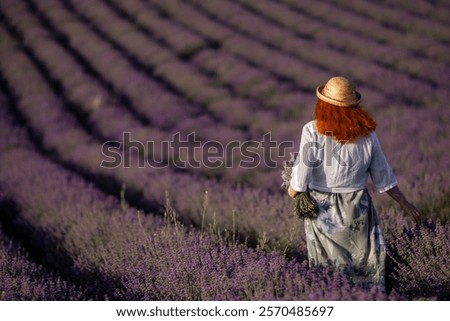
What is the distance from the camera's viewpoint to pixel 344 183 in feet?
8.33

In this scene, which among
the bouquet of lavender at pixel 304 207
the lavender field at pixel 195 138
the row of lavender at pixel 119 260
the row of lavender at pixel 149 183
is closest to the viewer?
the row of lavender at pixel 119 260

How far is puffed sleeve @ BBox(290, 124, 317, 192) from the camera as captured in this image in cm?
246

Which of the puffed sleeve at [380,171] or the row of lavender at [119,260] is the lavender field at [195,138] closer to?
the row of lavender at [119,260]

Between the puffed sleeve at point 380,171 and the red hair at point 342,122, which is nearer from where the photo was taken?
the red hair at point 342,122

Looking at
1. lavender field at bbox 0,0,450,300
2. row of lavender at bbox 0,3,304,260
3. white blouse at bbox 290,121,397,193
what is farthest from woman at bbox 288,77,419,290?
row of lavender at bbox 0,3,304,260

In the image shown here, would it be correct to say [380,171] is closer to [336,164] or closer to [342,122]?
[336,164]

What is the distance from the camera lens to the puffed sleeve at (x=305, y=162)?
246 centimetres

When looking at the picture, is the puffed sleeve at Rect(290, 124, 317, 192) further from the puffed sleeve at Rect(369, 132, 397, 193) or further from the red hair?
the puffed sleeve at Rect(369, 132, 397, 193)

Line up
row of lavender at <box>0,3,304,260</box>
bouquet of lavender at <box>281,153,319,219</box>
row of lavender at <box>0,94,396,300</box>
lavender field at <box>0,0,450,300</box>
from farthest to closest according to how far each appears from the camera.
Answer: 1. row of lavender at <box>0,3,304,260</box>
2. lavender field at <box>0,0,450,300</box>
3. bouquet of lavender at <box>281,153,319,219</box>
4. row of lavender at <box>0,94,396,300</box>

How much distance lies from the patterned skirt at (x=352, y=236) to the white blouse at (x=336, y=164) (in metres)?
0.05

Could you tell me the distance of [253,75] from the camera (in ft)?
26.7

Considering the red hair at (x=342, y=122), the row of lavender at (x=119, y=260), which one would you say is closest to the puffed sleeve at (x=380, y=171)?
the red hair at (x=342, y=122)

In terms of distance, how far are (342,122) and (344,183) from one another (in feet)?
0.97
